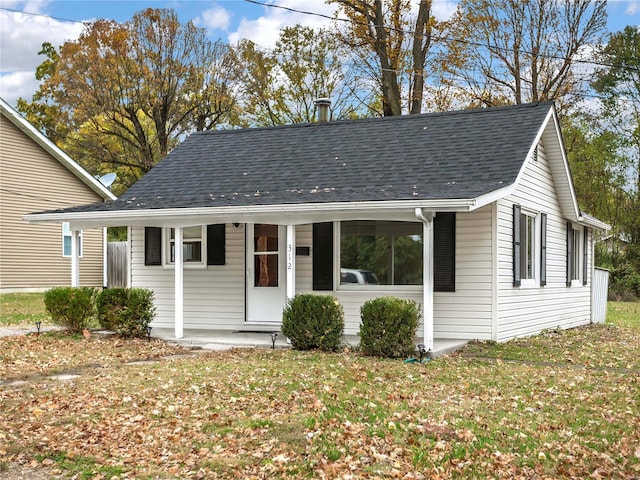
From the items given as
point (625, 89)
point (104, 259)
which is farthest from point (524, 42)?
point (104, 259)

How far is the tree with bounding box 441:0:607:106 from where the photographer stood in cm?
2639

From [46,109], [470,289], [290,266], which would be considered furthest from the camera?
[46,109]

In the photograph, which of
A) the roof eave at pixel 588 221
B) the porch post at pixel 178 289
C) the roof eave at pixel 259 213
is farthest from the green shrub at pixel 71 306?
the roof eave at pixel 588 221

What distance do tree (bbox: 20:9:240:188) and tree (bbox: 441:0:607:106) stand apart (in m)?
9.97

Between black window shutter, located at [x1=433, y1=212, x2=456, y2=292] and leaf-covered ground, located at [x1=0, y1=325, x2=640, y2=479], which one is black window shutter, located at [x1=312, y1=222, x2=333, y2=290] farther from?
leaf-covered ground, located at [x1=0, y1=325, x2=640, y2=479]

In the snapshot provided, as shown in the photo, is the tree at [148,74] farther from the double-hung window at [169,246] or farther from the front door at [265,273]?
the front door at [265,273]

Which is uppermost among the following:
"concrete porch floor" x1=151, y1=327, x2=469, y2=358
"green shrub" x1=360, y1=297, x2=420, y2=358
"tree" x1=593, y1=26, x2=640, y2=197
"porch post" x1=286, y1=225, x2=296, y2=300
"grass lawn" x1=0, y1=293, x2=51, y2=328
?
"tree" x1=593, y1=26, x2=640, y2=197

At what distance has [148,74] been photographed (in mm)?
30219

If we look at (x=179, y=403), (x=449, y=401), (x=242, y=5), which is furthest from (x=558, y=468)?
(x=242, y=5)

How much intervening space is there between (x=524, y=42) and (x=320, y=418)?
22716mm

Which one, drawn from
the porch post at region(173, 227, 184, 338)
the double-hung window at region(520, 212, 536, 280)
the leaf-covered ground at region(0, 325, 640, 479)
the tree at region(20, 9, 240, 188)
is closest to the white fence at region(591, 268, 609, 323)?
the double-hung window at region(520, 212, 536, 280)

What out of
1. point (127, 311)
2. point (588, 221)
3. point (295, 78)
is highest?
point (295, 78)

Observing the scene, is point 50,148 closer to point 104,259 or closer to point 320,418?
point 104,259

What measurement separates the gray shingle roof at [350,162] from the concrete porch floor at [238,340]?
7.30 ft
